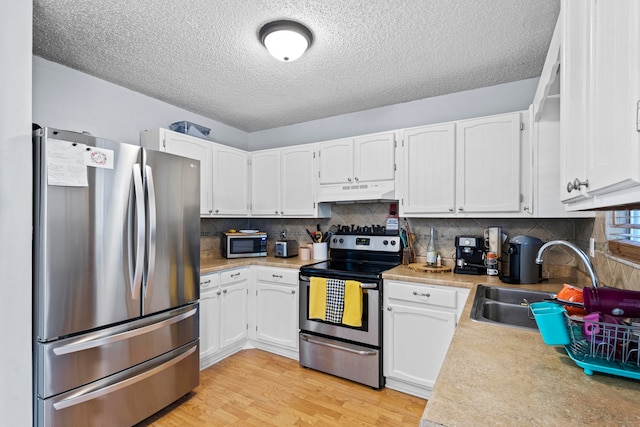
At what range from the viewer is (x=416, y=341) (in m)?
2.27

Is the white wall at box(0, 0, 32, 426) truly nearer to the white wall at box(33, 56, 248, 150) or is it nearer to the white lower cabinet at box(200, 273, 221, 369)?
the white wall at box(33, 56, 248, 150)

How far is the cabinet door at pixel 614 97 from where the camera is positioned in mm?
552

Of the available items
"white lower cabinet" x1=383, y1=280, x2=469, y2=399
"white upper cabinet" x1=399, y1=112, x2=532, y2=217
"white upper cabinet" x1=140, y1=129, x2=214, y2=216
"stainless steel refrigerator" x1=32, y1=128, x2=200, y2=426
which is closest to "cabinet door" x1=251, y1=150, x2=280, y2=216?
"white upper cabinet" x1=140, y1=129, x2=214, y2=216

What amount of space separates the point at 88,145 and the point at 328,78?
170 centimetres

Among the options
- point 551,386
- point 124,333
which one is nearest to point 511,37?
point 551,386

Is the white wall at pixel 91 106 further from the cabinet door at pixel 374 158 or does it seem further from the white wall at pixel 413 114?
the cabinet door at pixel 374 158

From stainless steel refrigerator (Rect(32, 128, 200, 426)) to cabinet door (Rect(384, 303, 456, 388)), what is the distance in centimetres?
149

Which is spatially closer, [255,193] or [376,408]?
[376,408]

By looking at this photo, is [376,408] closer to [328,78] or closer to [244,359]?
[244,359]

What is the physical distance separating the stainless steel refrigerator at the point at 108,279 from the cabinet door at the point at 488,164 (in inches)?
82.5

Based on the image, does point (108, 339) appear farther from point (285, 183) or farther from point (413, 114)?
point (413, 114)

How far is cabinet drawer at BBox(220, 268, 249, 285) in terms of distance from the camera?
2787 millimetres

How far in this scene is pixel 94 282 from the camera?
168cm

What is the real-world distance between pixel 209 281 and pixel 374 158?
182 cm
